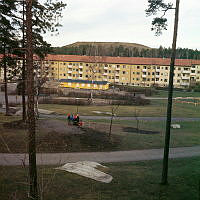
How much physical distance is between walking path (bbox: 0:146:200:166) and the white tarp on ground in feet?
4.09

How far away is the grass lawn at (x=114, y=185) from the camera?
385 inches

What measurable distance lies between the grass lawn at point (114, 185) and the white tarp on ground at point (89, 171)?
1.40ft

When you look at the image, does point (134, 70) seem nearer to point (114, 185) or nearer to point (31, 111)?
point (114, 185)

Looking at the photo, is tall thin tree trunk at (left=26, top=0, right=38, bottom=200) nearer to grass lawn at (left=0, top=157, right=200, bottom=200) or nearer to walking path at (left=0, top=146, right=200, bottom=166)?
grass lawn at (left=0, top=157, right=200, bottom=200)

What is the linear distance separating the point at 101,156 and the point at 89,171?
4.13m

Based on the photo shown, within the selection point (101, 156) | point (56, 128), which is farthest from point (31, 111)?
point (56, 128)

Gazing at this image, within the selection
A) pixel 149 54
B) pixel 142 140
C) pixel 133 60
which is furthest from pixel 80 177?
pixel 149 54

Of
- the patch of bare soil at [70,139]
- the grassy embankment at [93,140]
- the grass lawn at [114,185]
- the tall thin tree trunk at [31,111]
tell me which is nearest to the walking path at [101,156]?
the grassy embankment at [93,140]

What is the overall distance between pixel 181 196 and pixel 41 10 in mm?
9821

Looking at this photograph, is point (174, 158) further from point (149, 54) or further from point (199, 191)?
point (149, 54)

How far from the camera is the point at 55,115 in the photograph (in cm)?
3303

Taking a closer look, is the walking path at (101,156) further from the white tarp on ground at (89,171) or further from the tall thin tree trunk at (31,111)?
the tall thin tree trunk at (31,111)

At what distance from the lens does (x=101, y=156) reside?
55.8ft

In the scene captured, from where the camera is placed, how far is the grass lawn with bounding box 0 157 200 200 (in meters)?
9.77
